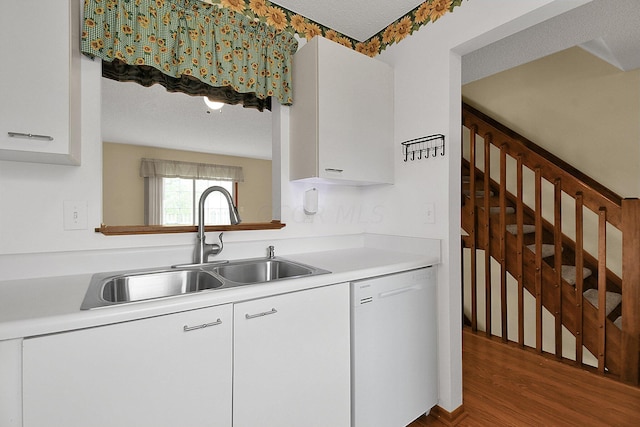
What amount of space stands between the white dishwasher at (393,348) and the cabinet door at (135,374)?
0.61 metres

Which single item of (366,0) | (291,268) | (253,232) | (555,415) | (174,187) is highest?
(366,0)

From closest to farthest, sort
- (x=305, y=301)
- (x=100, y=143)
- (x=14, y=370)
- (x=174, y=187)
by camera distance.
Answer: (x=14, y=370) → (x=305, y=301) → (x=100, y=143) → (x=174, y=187)

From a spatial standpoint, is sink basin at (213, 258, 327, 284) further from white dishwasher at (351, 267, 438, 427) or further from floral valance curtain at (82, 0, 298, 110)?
floral valance curtain at (82, 0, 298, 110)

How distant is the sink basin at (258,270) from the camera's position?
1.58 m

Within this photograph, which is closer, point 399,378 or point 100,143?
point 100,143

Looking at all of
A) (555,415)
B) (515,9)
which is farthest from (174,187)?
(555,415)

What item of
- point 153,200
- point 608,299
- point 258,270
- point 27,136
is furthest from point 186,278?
point 608,299

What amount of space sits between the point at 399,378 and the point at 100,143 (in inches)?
71.7

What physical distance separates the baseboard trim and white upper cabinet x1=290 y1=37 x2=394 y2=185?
1.37 meters

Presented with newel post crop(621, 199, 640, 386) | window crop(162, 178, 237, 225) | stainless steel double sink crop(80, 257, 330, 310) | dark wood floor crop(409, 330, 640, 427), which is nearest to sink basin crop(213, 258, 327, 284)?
stainless steel double sink crop(80, 257, 330, 310)

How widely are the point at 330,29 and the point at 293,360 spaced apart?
6.84 ft

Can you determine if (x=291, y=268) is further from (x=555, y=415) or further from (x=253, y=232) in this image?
(x=555, y=415)

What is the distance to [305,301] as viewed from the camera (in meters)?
1.26

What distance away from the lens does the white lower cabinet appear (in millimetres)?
839
